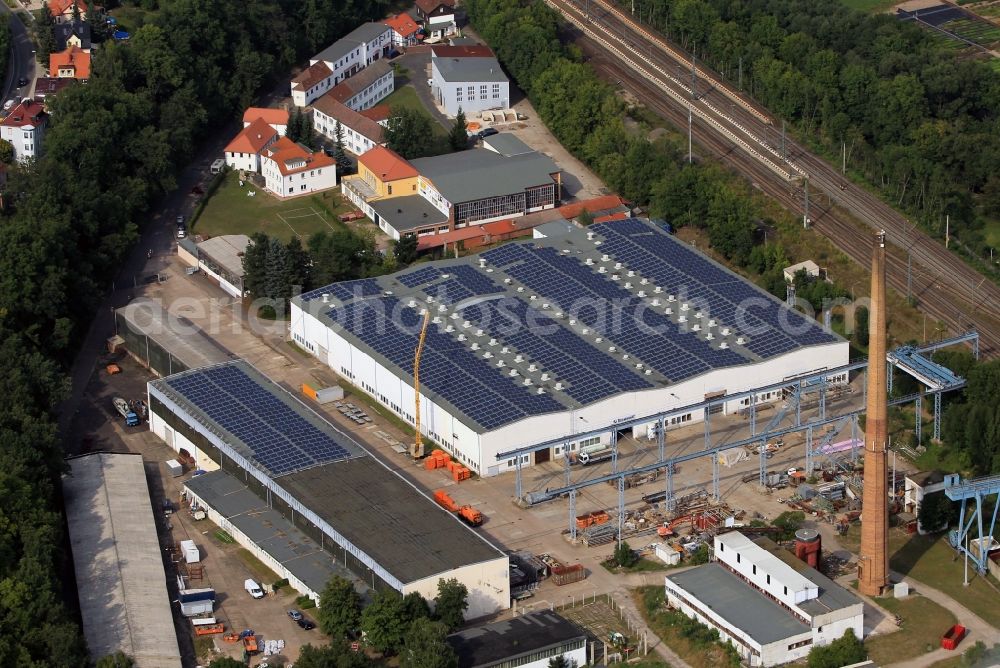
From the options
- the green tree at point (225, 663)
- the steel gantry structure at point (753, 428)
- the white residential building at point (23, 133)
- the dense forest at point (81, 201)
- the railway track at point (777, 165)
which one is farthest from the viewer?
the white residential building at point (23, 133)

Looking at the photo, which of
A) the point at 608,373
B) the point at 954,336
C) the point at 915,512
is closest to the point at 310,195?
the point at 608,373

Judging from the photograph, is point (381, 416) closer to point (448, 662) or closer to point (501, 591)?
point (501, 591)

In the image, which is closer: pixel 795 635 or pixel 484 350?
pixel 795 635

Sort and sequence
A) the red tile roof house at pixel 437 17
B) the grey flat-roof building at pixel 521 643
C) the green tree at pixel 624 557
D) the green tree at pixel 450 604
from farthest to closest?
the red tile roof house at pixel 437 17
the green tree at pixel 624 557
the green tree at pixel 450 604
the grey flat-roof building at pixel 521 643

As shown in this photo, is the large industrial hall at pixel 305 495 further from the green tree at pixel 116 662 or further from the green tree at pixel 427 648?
the green tree at pixel 116 662

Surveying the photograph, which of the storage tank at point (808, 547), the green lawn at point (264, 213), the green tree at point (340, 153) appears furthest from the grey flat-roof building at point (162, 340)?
the storage tank at point (808, 547)

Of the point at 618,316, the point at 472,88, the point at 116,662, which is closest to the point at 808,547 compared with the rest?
the point at 618,316
